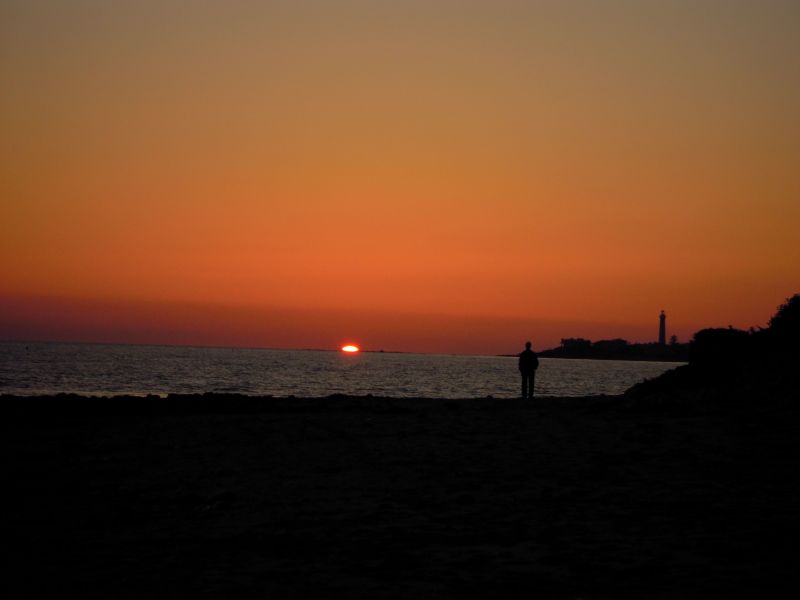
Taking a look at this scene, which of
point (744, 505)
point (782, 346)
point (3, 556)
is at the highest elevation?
point (782, 346)

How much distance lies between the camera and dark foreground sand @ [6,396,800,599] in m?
7.50

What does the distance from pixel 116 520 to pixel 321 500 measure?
8.02ft

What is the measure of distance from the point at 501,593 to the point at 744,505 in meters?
4.03

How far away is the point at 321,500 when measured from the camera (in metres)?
10.8

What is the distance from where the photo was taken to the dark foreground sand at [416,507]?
7.50 meters

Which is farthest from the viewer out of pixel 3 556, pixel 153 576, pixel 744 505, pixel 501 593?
pixel 744 505

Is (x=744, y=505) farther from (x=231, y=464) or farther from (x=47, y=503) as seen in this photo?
(x=47, y=503)

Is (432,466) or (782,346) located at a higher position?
(782,346)

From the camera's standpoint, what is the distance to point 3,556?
348 inches

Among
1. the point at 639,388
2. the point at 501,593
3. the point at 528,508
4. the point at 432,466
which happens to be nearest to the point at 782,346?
the point at 639,388

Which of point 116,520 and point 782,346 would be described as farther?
point 782,346

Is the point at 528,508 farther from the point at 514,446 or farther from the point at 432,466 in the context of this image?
the point at 514,446

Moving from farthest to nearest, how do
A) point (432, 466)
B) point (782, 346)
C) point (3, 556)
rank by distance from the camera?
point (782, 346), point (432, 466), point (3, 556)

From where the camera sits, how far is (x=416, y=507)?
10219 millimetres
